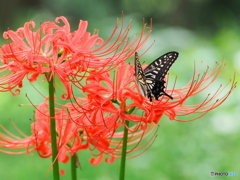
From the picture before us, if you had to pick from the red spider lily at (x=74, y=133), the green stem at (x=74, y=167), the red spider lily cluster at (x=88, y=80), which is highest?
the red spider lily cluster at (x=88, y=80)

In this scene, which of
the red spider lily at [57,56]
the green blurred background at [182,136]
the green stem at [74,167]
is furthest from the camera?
the green blurred background at [182,136]

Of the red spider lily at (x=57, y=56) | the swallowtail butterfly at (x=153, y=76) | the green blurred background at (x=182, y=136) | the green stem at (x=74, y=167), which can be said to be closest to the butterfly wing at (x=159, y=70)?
the swallowtail butterfly at (x=153, y=76)

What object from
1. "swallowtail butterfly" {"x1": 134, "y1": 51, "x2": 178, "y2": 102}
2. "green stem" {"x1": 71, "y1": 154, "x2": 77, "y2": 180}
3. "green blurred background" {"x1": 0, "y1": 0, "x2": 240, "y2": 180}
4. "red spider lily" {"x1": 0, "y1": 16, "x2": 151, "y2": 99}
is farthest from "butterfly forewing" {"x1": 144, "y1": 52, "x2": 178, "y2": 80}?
"green blurred background" {"x1": 0, "y1": 0, "x2": 240, "y2": 180}

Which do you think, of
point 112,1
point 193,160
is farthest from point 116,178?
point 112,1

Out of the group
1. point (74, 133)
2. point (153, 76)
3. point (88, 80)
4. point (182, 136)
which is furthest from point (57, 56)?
point (182, 136)

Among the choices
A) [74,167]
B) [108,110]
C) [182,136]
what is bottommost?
[74,167]

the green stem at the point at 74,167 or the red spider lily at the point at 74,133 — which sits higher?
the red spider lily at the point at 74,133

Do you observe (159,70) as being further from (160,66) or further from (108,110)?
(108,110)

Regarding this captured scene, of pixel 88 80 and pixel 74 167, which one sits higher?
pixel 88 80

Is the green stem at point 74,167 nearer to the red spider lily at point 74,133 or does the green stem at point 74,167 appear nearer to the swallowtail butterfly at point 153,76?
the red spider lily at point 74,133
